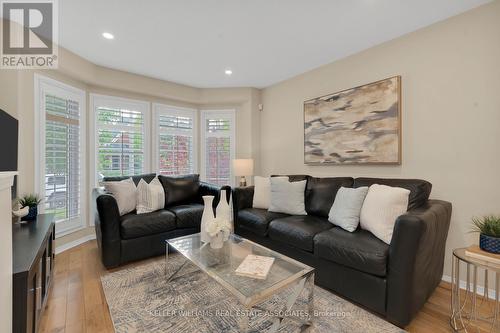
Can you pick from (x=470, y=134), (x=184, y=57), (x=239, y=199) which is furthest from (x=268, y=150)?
(x=470, y=134)

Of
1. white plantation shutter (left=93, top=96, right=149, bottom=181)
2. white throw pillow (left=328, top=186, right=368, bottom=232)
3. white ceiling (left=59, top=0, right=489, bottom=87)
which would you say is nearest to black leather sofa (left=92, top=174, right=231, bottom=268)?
white plantation shutter (left=93, top=96, right=149, bottom=181)

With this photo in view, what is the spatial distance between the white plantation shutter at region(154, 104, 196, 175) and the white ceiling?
3.29 ft

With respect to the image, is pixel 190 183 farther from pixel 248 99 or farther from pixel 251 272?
pixel 251 272

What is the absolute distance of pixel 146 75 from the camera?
3.75 metres

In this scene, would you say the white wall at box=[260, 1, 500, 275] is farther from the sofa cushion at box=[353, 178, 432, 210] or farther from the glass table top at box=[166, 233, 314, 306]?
the glass table top at box=[166, 233, 314, 306]

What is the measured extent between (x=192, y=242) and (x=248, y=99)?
2970mm

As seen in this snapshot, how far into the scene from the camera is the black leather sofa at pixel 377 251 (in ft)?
5.16

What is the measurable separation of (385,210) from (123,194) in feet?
9.29

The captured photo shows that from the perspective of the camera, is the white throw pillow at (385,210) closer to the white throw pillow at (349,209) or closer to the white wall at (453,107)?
the white throw pillow at (349,209)

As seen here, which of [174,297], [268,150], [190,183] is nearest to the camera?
[174,297]

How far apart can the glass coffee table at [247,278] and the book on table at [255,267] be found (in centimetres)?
3

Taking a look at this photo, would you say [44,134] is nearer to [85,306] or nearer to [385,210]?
[85,306]
